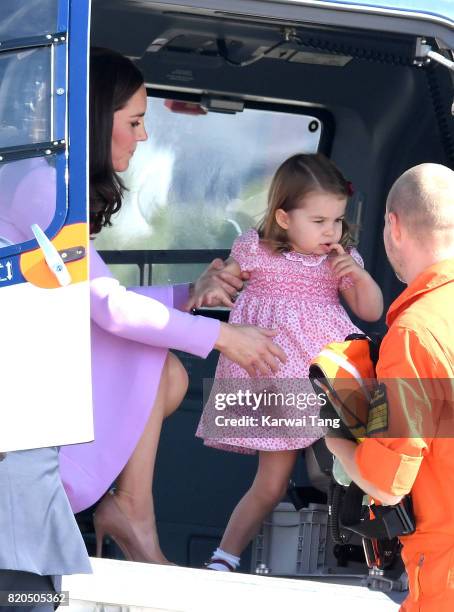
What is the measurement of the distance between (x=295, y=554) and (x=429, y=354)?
1449 mm

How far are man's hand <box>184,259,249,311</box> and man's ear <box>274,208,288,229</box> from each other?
0.17 meters

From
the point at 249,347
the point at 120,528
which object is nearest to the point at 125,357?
the point at 249,347

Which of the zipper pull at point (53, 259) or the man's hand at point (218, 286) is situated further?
the man's hand at point (218, 286)

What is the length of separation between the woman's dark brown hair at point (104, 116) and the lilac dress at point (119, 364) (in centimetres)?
17

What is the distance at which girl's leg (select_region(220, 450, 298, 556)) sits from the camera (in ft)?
11.1

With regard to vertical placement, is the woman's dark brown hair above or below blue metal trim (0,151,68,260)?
above

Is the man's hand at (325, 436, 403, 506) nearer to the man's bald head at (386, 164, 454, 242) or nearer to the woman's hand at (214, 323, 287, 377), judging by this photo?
the man's bald head at (386, 164, 454, 242)

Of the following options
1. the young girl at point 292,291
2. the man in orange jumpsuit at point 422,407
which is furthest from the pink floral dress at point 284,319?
the man in orange jumpsuit at point 422,407

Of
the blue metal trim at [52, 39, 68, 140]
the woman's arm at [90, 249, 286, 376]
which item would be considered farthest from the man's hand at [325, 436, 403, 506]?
the blue metal trim at [52, 39, 68, 140]

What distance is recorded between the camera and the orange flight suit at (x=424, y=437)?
83.0 inches

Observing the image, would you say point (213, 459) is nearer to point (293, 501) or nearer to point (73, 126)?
point (293, 501)

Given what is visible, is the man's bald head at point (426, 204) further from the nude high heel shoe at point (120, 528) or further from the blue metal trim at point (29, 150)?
the nude high heel shoe at point (120, 528)

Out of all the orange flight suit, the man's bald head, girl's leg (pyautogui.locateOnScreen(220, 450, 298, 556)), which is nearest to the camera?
the orange flight suit

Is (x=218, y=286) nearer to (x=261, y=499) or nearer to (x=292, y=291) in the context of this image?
(x=292, y=291)
